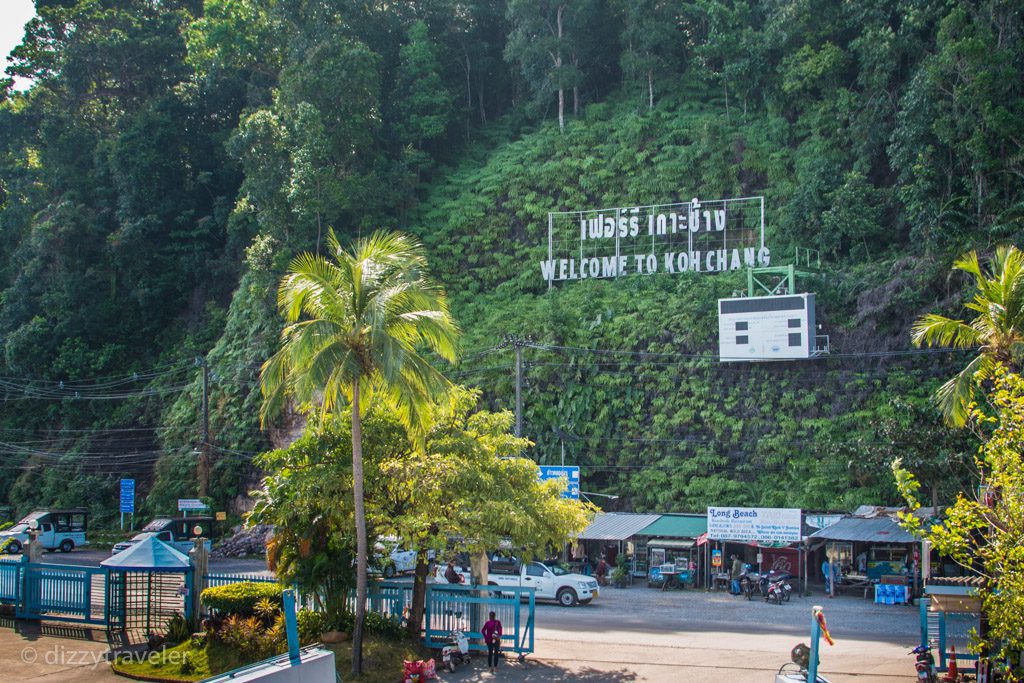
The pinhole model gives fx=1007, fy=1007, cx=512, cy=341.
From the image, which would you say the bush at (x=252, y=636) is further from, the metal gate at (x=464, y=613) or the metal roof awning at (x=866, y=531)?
the metal roof awning at (x=866, y=531)

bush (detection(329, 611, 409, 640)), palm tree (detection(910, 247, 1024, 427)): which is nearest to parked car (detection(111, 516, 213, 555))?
bush (detection(329, 611, 409, 640))

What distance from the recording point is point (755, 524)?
33.1 metres

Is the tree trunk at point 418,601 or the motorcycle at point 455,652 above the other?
the tree trunk at point 418,601

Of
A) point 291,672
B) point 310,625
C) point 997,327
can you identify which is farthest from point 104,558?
point 997,327

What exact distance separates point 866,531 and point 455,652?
668 inches

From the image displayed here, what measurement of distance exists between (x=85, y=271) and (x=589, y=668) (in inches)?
1927

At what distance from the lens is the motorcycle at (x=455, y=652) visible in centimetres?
2083

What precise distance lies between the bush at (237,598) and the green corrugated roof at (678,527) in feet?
55.7

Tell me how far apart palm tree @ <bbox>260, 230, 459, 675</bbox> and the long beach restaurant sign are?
1101 inches

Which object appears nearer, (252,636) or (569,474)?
(252,636)

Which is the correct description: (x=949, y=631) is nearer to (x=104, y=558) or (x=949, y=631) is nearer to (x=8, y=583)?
(x=8, y=583)

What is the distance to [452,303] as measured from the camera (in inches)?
2000

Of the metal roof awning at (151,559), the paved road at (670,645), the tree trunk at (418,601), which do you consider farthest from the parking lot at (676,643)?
the metal roof awning at (151,559)

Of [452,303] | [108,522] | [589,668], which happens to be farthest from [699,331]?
[108,522]
